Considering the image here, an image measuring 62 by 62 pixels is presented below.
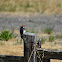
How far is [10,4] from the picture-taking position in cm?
2636

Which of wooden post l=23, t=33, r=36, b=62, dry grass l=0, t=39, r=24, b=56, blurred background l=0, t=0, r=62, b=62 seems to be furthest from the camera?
blurred background l=0, t=0, r=62, b=62

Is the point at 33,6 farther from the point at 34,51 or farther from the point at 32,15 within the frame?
the point at 34,51

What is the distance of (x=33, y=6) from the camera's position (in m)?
26.0

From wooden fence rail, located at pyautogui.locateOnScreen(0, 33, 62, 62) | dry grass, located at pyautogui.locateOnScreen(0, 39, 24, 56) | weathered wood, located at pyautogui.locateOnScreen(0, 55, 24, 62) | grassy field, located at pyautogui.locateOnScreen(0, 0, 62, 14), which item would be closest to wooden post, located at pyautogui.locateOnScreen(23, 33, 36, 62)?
wooden fence rail, located at pyautogui.locateOnScreen(0, 33, 62, 62)

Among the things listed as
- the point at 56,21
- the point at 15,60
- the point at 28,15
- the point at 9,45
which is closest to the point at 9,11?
the point at 28,15

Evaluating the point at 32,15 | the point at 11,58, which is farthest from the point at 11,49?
the point at 32,15

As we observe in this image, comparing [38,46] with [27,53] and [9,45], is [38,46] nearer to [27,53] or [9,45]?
[27,53]

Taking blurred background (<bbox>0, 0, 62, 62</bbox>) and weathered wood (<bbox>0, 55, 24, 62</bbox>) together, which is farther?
blurred background (<bbox>0, 0, 62, 62</bbox>)

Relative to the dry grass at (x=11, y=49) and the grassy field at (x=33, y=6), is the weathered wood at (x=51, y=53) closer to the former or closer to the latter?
the dry grass at (x=11, y=49)

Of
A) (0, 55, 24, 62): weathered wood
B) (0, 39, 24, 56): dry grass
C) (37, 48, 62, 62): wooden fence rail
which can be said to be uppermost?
(37, 48, 62, 62): wooden fence rail

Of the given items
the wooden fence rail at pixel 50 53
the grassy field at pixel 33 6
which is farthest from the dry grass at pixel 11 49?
the grassy field at pixel 33 6

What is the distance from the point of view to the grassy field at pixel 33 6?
2436 cm

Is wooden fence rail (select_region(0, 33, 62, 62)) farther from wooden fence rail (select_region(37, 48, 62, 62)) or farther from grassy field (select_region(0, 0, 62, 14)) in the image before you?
grassy field (select_region(0, 0, 62, 14))

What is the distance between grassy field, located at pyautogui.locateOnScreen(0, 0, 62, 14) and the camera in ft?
79.9
